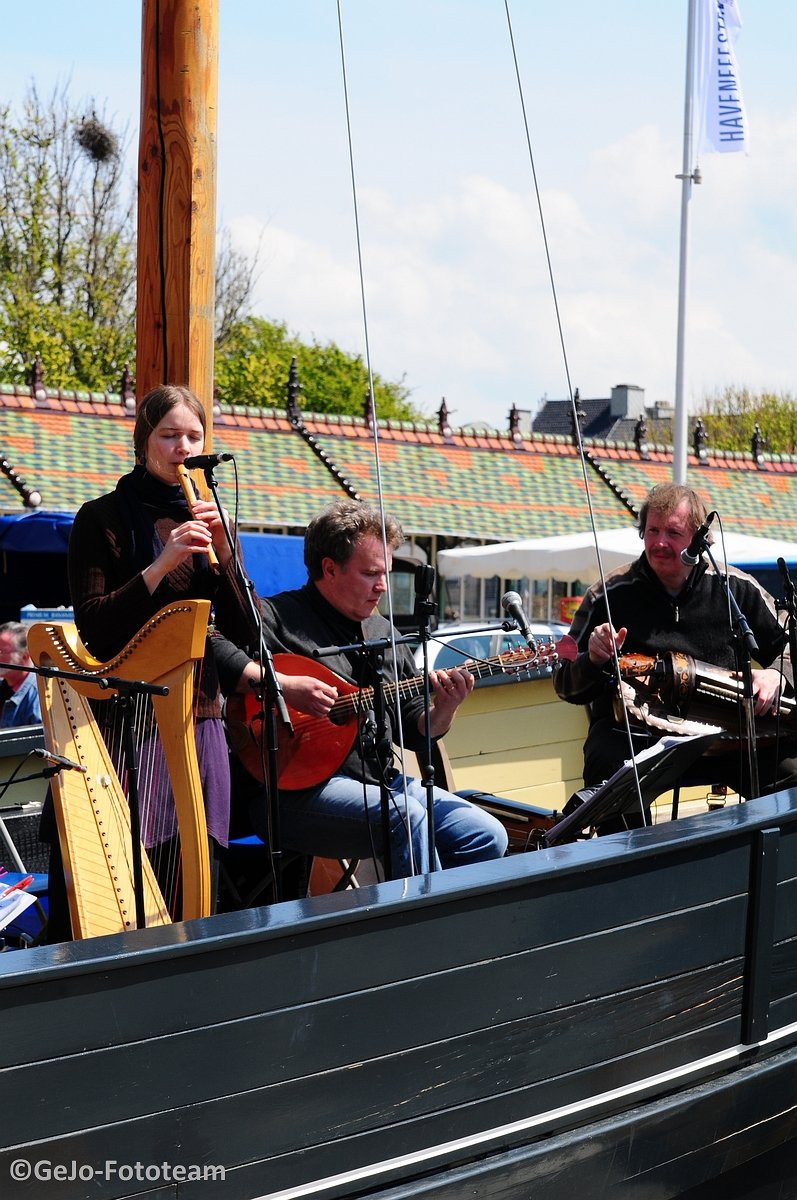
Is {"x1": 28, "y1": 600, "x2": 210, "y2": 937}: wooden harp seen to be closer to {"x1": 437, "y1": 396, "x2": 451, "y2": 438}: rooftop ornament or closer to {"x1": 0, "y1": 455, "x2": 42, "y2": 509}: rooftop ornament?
{"x1": 0, "y1": 455, "x2": 42, "y2": 509}: rooftop ornament

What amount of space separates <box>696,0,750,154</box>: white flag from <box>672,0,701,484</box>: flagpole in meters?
0.11

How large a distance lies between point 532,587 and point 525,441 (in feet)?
14.4

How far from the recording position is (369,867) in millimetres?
5012

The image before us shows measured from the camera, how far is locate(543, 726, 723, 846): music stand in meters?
4.00

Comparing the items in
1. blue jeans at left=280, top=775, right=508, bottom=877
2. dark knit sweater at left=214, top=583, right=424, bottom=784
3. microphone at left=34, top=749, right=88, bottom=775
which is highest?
dark knit sweater at left=214, top=583, right=424, bottom=784

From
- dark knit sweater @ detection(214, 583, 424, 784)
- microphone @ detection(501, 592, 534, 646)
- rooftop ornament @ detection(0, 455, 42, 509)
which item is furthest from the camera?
rooftop ornament @ detection(0, 455, 42, 509)

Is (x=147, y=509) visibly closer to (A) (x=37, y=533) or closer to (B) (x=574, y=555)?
(A) (x=37, y=533)

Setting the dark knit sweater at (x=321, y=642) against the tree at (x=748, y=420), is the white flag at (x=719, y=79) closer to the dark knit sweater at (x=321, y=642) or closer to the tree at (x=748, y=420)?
the dark knit sweater at (x=321, y=642)

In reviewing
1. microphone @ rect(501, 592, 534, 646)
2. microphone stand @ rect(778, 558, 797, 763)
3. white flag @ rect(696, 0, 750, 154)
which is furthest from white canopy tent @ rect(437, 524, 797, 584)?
microphone @ rect(501, 592, 534, 646)

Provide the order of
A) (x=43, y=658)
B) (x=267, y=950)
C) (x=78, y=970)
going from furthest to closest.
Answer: (x=43, y=658) → (x=267, y=950) → (x=78, y=970)

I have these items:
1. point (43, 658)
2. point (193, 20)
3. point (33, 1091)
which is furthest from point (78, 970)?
point (193, 20)

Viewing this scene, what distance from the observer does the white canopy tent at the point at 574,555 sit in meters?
14.2

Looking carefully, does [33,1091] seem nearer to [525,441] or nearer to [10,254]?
[525,441]

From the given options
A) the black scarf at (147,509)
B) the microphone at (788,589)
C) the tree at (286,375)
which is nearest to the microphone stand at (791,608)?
the microphone at (788,589)
